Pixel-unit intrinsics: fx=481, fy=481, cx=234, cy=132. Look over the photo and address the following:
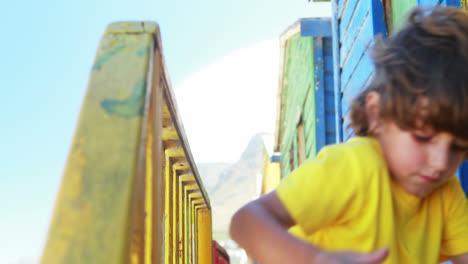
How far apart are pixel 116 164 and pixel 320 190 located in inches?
19.6

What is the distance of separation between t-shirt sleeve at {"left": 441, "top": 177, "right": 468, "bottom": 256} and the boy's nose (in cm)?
30

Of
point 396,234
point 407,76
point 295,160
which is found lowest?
point 295,160

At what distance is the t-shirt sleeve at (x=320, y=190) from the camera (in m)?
1.05

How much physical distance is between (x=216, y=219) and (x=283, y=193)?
49.6 m

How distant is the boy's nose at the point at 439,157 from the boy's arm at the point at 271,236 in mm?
395

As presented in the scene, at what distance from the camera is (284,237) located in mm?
934

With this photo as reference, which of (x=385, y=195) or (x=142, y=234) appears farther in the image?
(x=385, y=195)

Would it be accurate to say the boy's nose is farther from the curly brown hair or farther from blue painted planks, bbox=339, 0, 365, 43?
blue painted planks, bbox=339, 0, 365, 43

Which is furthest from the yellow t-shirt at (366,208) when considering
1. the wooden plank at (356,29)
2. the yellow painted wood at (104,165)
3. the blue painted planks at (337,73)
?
the blue painted planks at (337,73)

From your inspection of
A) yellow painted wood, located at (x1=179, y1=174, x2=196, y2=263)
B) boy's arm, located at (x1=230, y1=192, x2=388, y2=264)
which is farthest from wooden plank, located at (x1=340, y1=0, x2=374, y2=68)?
boy's arm, located at (x1=230, y1=192, x2=388, y2=264)

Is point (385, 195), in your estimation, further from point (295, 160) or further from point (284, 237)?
point (295, 160)

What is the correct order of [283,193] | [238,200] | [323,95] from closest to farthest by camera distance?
[283,193], [323,95], [238,200]

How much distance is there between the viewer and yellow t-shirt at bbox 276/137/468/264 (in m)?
1.07

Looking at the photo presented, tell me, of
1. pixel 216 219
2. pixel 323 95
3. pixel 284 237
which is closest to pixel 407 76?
pixel 284 237
